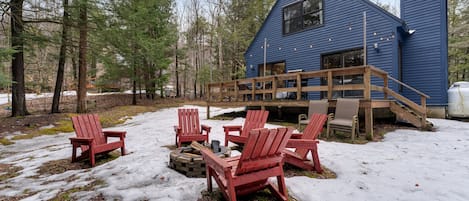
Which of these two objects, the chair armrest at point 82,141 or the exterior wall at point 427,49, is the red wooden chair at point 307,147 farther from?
the exterior wall at point 427,49

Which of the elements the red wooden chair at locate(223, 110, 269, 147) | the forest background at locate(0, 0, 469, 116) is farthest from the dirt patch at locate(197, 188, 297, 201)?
the forest background at locate(0, 0, 469, 116)

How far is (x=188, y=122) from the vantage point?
16.6 ft

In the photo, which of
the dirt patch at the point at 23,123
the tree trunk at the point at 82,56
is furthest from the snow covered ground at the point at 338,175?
the tree trunk at the point at 82,56

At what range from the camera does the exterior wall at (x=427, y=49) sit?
7566 millimetres

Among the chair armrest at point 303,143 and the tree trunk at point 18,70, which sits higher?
the tree trunk at point 18,70

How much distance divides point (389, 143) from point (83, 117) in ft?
20.3

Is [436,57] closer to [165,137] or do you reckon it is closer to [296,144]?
[296,144]

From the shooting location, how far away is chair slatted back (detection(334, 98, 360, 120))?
17.6 ft

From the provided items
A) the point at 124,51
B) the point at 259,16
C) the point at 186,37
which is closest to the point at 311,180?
the point at 124,51

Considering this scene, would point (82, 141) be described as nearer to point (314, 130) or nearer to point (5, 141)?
point (314, 130)

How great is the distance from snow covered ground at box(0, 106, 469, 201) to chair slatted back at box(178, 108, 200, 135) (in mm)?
633

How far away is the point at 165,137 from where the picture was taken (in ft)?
19.0

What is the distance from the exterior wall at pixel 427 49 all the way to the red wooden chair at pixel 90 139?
936 cm

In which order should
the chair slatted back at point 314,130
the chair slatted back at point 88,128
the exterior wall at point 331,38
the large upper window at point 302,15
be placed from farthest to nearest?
1. the large upper window at point 302,15
2. the exterior wall at point 331,38
3. the chair slatted back at point 88,128
4. the chair slatted back at point 314,130
